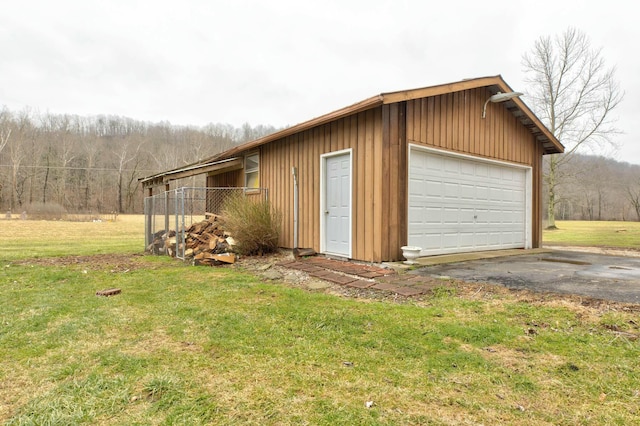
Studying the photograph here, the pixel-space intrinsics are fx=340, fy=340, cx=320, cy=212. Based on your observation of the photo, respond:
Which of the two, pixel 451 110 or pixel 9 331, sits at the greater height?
pixel 451 110

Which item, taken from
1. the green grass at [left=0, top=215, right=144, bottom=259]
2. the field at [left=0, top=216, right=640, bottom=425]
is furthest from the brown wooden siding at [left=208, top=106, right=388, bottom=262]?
the green grass at [left=0, top=215, right=144, bottom=259]

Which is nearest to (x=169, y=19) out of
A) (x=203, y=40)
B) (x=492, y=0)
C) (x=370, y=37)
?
(x=203, y=40)

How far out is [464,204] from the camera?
24.9ft

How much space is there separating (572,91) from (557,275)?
21480 mm

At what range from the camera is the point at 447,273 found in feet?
17.4

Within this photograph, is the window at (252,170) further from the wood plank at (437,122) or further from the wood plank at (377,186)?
the wood plank at (437,122)

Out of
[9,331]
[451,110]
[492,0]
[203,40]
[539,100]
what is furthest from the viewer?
[539,100]

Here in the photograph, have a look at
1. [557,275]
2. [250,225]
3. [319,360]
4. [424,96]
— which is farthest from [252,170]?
[319,360]

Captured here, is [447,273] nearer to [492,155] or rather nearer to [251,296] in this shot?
[251,296]

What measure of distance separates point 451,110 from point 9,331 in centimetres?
758

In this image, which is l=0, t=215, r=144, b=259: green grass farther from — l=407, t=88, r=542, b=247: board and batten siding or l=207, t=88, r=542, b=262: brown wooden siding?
l=407, t=88, r=542, b=247: board and batten siding

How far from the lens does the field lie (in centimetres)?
179

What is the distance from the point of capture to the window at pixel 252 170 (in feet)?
31.5

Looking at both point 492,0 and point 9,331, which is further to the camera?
point 492,0
